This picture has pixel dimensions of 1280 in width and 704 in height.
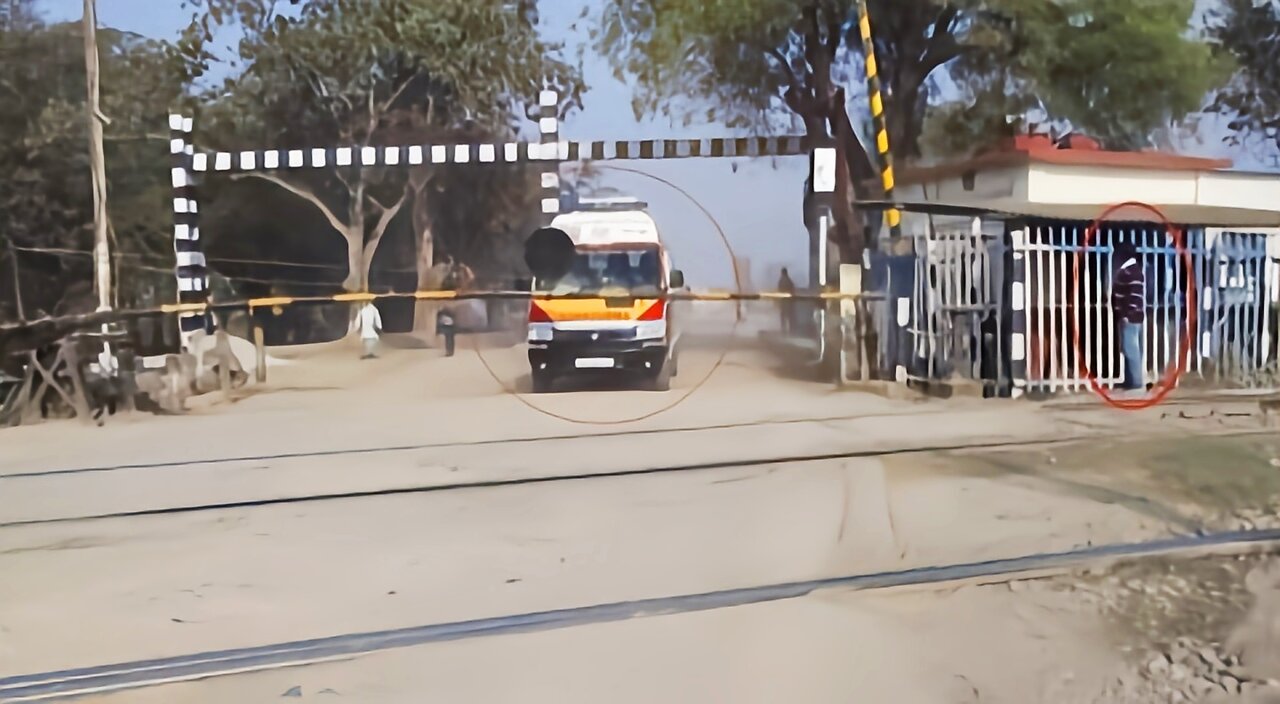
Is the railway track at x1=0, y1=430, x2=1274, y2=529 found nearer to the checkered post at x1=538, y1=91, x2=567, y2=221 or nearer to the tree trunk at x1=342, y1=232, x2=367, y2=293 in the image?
the tree trunk at x1=342, y1=232, x2=367, y2=293

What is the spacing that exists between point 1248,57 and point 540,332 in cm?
177

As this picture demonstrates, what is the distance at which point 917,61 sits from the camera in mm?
1906

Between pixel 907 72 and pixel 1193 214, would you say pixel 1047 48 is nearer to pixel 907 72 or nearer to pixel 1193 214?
pixel 907 72

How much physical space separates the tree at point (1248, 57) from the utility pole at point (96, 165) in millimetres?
2383

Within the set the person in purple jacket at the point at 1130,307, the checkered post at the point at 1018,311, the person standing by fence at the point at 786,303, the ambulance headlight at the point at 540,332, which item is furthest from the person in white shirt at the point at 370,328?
the person in purple jacket at the point at 1130,307

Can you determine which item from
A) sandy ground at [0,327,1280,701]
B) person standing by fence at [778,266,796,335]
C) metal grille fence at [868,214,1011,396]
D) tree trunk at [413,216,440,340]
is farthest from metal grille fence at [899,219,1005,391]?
tree trunk at [413,216,440,340]

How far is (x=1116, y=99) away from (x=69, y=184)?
7.30ft

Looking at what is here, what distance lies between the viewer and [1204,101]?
6.61 feet

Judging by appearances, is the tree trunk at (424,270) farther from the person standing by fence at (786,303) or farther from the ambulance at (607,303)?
the person standing by fence at (786,303)

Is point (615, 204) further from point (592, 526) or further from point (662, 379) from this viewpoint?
point (592, 526)

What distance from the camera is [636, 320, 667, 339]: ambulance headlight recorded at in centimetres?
177

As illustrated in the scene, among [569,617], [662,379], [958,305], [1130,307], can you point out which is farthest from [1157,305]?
[569,617]

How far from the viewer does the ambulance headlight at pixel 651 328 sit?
177cm

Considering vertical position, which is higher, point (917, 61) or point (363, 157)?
point (917, 61)
